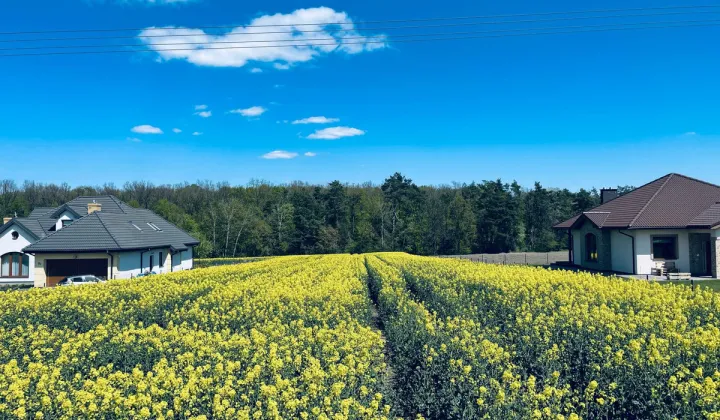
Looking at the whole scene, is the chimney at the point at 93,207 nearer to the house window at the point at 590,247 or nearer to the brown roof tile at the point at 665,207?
the brown roof tile at the point at 665,207

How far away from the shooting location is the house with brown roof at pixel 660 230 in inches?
993

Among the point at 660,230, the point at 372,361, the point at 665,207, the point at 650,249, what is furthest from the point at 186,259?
the point at 665,207

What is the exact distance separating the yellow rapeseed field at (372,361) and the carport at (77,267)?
1723 cm

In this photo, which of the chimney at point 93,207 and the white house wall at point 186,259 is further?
the white house wall at point 186,259

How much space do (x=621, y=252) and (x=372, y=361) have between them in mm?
26468

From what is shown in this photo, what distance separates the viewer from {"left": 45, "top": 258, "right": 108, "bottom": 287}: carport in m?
27.0

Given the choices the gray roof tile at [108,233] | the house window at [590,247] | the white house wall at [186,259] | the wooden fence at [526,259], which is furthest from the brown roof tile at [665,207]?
the white house wall at [186,259]

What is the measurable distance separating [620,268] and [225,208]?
50.7 metres

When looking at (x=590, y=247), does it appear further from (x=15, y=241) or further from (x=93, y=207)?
(x=15, y=241)

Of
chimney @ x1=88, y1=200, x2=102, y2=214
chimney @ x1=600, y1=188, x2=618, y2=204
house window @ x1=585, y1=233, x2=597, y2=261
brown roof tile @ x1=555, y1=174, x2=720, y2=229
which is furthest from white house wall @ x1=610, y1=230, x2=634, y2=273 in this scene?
chimney @ x1=88, y1=200, x2=102, y2=214

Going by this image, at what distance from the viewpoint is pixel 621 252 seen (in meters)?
27.3

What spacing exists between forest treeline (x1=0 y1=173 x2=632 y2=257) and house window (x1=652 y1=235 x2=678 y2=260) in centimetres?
3700

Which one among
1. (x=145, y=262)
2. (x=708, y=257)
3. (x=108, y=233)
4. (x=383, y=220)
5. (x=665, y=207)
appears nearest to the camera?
(x=708, y=257)

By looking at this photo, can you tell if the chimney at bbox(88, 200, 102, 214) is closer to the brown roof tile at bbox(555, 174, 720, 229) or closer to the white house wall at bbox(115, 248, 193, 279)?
the white house wall at bbox(115, 248, 193, 279)
